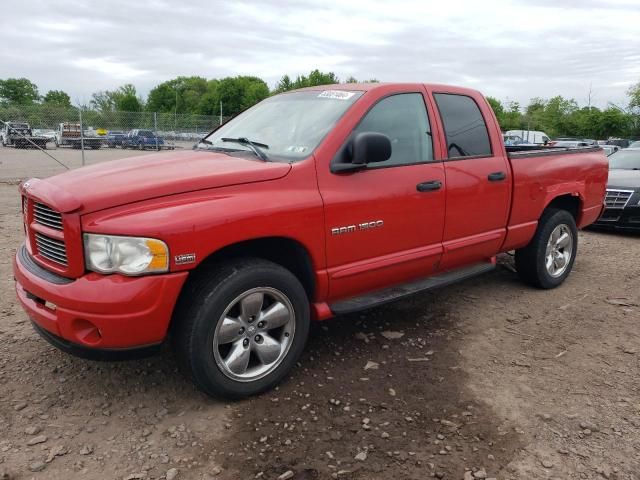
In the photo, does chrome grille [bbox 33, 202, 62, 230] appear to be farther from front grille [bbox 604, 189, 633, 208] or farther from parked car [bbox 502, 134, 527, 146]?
front grille [bbox 604, 189, 633, 208]

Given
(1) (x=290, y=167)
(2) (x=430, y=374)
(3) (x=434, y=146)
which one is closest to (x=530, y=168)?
(3) (x=434, y=146)

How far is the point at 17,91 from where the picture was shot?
9200 cm

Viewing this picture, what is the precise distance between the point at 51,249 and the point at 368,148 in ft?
6.19

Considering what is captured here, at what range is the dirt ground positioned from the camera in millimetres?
2551

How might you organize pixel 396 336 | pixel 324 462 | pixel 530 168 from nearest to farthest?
pixel 324 462
pixel 396 336
pixel 530 168

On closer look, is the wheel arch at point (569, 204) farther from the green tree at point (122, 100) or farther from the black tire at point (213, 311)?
the green tree at point (122, 100)

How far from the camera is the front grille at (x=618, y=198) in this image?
7.96m

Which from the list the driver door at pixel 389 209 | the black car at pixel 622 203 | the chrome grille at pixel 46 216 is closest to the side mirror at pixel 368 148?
the driver door at pixel 389 209

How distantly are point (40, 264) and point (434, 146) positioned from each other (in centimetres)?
274

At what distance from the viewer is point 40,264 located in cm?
298

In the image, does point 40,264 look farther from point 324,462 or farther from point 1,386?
point 324,462

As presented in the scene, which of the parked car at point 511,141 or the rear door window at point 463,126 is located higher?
the rear door window at point 463,126

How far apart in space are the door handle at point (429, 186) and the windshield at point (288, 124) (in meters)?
0.75

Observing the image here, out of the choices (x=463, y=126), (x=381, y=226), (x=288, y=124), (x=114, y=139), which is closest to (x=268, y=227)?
(x=381, y=226)
